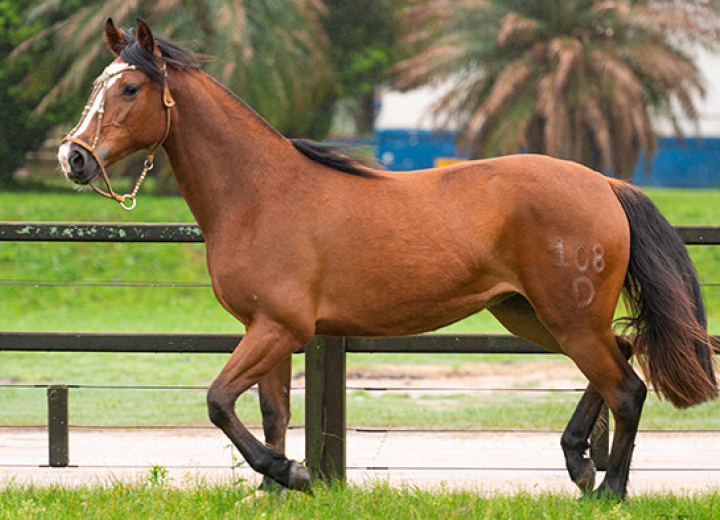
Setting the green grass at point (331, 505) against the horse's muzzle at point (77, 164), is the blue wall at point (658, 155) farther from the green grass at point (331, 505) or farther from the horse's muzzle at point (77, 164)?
the horse's muzzle at point (77, 164)

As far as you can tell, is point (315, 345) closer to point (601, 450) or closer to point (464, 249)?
point (464, 249)

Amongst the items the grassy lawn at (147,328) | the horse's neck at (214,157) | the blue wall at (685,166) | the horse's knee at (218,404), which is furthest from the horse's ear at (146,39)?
the blue wall at (685,166)

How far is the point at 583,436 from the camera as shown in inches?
194

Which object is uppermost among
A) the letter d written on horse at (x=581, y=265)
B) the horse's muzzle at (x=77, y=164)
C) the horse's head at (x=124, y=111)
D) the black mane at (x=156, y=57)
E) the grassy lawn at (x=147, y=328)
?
the black mane at (x=156, y=57)

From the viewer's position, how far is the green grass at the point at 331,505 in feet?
14.5

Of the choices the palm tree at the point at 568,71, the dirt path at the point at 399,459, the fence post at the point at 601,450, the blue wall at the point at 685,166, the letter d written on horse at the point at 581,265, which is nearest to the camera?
the letter d written on horse at the point at 581,265

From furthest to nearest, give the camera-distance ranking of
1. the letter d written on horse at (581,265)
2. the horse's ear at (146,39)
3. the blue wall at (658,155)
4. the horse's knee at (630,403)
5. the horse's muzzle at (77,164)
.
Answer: the blue wall at (658,155)
the horse's knee at (630,403)
the letter d written on horse at (581,265)
the horse's ear at (146,39)
the horse's muzzle at (77,164)

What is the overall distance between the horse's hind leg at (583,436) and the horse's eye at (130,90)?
245 centimetres

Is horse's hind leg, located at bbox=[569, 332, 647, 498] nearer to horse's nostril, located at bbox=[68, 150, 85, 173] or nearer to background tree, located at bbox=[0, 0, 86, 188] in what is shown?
horse's nostril, located at bbox=[68, 150, 85, 173]

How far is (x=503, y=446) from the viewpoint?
21.9ft

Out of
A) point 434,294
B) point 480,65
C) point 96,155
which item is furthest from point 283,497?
point 480,65

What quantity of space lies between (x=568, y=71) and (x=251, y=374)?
16.8 m

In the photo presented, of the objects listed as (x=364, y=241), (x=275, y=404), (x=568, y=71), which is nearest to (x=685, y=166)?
(x=568, y=71)

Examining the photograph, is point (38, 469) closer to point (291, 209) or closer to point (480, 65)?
point (291, 209)
